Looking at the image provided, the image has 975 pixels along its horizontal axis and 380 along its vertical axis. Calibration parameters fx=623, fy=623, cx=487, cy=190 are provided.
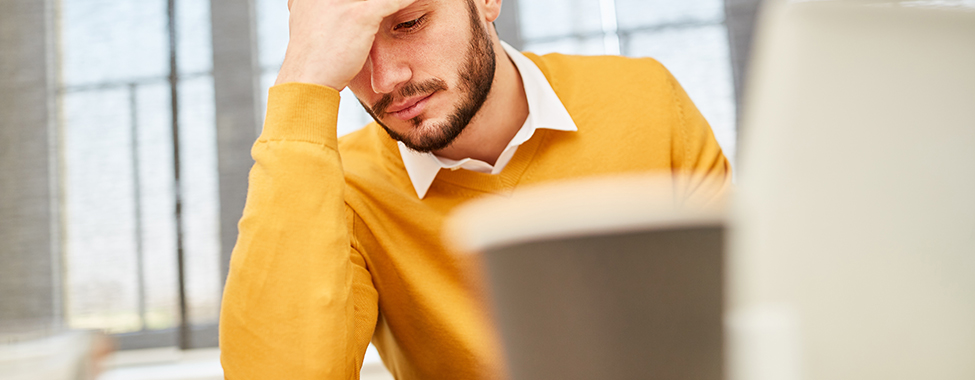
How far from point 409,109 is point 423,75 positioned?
2.3 inches

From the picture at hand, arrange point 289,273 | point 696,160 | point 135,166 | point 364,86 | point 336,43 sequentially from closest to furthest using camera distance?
point 289,273, point 336,43, point 364,86, point 696,160, point 135,166

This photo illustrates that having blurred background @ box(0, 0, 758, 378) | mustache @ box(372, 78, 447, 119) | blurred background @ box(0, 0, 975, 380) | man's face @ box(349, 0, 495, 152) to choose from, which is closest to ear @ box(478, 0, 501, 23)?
man's face @ box(349, 0, 495, 152)

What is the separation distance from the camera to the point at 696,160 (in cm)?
115

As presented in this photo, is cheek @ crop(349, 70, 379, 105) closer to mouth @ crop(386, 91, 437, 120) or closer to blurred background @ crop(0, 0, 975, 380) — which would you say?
mouth @ crop(386, 91, 437, 120)

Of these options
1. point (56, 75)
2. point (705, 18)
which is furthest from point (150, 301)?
point (705, 18)

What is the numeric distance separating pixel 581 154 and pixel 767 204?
2.67 feet

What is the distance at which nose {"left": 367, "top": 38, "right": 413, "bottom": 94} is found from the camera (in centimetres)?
99

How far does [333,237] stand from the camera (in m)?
0.83

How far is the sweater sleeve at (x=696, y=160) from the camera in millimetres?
1114

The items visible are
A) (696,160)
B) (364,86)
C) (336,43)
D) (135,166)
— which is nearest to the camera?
(336,43)

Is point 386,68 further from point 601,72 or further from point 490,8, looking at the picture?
point 601,72

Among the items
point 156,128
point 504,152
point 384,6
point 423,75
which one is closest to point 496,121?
point 504,152

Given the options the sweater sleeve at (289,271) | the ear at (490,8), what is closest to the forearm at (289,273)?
the sweater sleeve at (289,271)

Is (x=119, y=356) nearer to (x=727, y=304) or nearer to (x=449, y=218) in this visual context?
(x=449, y=218)
